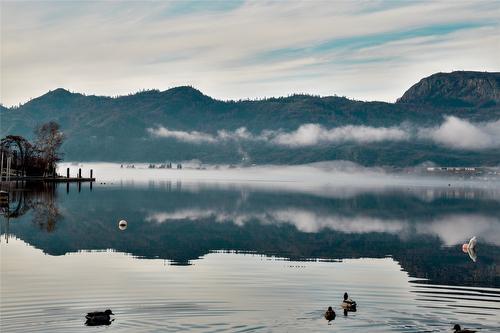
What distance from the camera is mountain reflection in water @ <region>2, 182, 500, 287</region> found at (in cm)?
4809

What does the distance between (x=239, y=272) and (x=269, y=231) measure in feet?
82.2

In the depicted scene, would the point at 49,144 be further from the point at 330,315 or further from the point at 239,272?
the point at 330,315

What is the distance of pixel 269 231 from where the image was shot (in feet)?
212

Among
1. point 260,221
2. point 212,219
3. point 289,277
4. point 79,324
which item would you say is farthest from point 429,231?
point 79,324

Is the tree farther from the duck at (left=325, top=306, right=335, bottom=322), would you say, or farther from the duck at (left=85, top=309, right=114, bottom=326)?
the duck at (left=325, top=306, right=335, bottom=322)

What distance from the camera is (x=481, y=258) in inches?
1970

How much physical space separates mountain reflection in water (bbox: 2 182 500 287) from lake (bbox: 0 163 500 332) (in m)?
0.14

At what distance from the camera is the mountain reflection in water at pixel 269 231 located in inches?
1893

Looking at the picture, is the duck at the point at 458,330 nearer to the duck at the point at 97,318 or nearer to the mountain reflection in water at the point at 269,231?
the duck at the point at 97,318

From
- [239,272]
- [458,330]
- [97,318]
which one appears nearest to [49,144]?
[239,272]

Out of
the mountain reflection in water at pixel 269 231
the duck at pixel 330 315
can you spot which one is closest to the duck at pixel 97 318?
the duck at pixel 330 315

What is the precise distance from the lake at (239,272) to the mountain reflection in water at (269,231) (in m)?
0.14

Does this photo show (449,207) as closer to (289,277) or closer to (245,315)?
(289,277)

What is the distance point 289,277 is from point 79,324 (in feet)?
47.6
